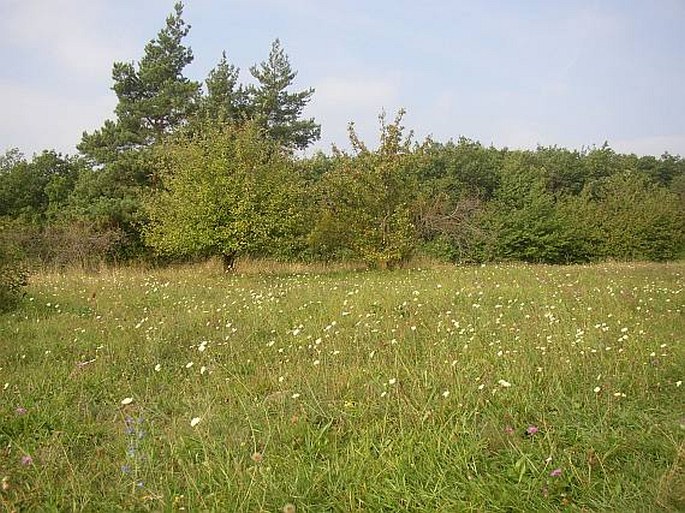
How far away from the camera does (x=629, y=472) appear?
2.51 metres

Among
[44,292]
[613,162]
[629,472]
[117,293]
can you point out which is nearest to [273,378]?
[629,472]

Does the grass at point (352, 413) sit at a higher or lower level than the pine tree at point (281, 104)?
lower

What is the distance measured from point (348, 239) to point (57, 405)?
43.4 ft

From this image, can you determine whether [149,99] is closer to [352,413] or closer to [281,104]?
[281,104]

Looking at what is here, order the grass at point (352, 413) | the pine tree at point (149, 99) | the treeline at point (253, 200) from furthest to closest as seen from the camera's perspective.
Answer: the pine tree at point (149, 99) < the treeline at point (253, 200) < the grass at point (352, 413)

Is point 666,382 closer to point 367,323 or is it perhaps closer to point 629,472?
point 629,472

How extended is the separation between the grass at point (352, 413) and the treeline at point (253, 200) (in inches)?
193

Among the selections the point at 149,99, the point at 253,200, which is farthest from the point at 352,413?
the point at 149,99

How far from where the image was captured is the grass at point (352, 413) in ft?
7.98

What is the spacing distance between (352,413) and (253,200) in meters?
12.6

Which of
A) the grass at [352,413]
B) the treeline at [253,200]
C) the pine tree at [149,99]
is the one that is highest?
the pine tree at [149,99]

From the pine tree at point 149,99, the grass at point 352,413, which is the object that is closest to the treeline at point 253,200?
the pine tree at point 149,99

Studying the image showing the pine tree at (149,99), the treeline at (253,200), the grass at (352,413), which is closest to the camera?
the grass at (352,413)

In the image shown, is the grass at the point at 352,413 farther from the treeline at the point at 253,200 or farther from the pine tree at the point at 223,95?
the pine tree at the point at 223,95
